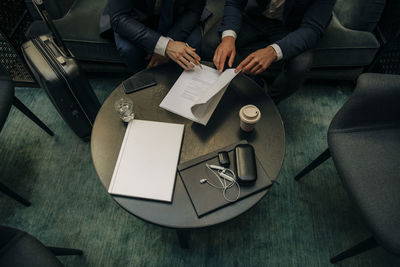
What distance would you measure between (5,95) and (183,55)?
0.91 m

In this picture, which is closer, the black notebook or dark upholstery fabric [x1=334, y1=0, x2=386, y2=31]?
the black notebook

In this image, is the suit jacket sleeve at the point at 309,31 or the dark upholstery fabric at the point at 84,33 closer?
the suit jacket sleeve at the point at 309,31

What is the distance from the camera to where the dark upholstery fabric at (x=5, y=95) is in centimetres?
117

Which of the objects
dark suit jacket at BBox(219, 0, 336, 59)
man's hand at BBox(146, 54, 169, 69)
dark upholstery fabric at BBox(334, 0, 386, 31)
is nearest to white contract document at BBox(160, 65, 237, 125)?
man's hand at BBox(146, 54, 169, 69)

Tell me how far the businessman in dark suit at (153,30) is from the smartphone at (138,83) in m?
0.16

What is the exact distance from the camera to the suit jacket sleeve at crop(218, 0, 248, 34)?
53.8 inches

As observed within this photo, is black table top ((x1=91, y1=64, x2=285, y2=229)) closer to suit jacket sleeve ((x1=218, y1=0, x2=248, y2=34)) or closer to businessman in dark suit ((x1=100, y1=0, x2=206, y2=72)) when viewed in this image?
businessman in dark suit ((x1=100, y1=0, x2=206, y2=72))

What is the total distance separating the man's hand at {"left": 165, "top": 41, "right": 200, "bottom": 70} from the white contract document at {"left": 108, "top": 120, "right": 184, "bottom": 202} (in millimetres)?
326

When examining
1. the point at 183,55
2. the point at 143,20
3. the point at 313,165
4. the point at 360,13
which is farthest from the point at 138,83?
the point at 360,13

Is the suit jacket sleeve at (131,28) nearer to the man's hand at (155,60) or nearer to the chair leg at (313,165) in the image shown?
the man's hand at (155,60)

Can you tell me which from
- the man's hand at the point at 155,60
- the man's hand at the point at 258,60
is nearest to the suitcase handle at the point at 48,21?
the man's hand at the point at 155,60

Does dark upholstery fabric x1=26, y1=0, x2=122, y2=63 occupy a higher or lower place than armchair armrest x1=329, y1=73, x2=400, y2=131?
higher

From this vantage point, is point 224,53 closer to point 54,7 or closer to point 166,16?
point 166,16

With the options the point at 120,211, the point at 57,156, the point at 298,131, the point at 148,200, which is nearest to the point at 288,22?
the point at 298,131
